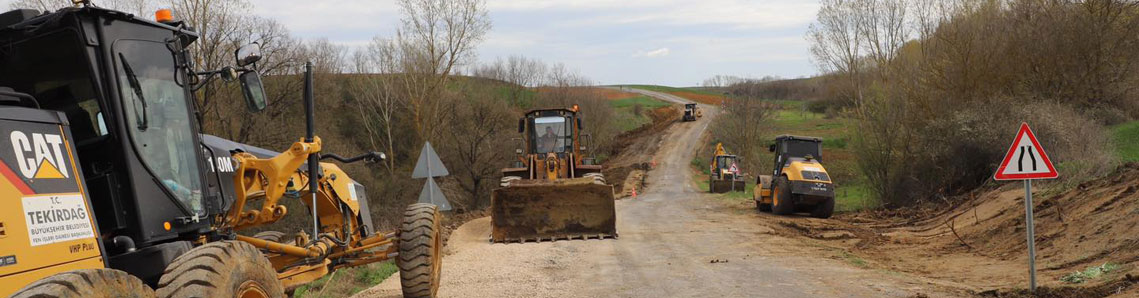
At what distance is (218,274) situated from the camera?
4891 mm

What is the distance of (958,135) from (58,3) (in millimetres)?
23225

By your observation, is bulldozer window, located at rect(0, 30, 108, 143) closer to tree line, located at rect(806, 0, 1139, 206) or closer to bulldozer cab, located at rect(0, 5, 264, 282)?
bulldozer cab, located at rect(0, 5, 264, 282)

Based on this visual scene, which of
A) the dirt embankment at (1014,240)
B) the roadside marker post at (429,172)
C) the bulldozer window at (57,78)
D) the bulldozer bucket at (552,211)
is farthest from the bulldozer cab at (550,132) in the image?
the bulldozer window at (57,78)

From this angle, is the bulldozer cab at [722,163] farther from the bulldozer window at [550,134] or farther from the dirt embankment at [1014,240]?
the dirt embankment at [1014,240]

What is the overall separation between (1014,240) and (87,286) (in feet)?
42.2

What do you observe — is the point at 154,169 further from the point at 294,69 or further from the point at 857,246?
the point at 294,69

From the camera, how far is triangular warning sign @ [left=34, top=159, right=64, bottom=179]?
448 cm

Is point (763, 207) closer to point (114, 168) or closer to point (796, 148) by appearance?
point (796, 148)

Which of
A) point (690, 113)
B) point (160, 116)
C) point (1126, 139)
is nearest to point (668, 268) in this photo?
point (160, 116)

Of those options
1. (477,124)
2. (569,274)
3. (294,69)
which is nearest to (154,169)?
(569,274)

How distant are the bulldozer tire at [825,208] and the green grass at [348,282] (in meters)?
12.8

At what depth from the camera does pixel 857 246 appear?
15.6 m

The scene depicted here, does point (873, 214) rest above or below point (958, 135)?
below

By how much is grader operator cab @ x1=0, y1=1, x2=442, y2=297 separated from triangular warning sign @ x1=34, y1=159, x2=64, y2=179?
11 millimetres
